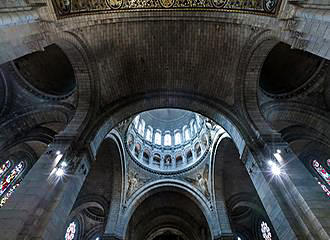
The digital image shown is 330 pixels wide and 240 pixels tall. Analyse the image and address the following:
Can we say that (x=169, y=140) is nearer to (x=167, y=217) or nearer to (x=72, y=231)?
(x=167, y=217)

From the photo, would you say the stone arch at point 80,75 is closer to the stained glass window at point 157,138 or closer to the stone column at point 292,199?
the stone column at point 292,199

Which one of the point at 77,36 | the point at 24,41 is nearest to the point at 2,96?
the point at 77,36

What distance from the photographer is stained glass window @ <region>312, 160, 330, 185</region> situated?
9655mm

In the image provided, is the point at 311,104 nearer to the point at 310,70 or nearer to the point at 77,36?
the point at 310,70

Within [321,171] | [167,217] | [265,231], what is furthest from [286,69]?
[167,217]

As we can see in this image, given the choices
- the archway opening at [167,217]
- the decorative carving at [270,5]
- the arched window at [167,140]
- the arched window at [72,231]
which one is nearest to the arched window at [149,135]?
the arched window at [167,140]

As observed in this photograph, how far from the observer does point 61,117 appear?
8.84 meters

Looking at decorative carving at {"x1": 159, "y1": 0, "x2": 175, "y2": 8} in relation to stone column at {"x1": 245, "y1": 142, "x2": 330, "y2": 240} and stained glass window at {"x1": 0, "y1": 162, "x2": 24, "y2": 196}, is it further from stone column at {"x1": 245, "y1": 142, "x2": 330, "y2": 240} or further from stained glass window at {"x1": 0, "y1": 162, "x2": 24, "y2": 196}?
stained glass window at {"x1": 0, "y1": 162, "x2": 24, "y2": 196}

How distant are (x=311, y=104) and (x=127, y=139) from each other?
474 inches

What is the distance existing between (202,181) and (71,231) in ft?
34.7

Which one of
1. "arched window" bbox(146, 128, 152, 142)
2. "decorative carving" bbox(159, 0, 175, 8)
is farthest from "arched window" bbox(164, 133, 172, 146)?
"decorative carving" bbox(159, 0, 175, 8)

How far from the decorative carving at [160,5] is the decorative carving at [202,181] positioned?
10910 mm

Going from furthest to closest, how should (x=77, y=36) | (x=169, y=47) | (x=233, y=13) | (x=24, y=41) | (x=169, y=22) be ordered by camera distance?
(x=169, y=47) < (x=169, y=22) < (x=77, y=36) < (x=233, y=13) < (x=24, y=41)

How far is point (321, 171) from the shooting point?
1016 cm
